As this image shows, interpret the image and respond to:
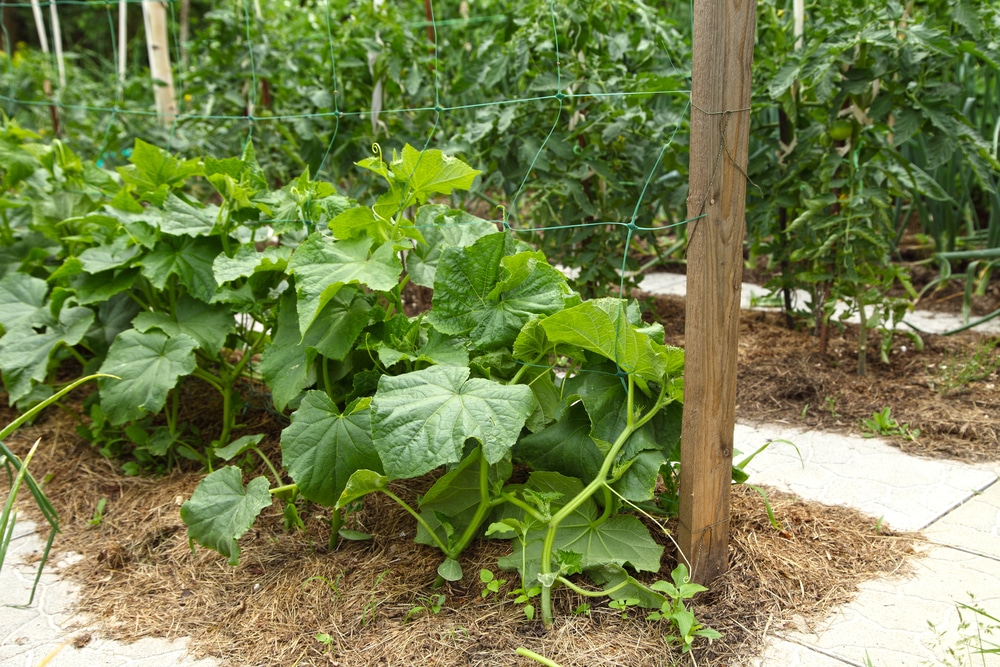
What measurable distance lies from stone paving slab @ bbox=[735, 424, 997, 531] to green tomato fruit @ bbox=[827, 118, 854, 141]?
3.53 ft

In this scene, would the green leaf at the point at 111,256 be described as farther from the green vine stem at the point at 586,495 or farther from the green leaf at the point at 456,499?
the green vine stem at the point at 586,495

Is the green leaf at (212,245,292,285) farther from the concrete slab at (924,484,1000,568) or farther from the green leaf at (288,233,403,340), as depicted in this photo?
the concrete slab at (924,484,1000,568)

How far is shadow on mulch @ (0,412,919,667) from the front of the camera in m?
1.69

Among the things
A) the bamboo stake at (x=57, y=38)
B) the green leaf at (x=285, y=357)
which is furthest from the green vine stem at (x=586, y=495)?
the bamboo stake at (x=57, y=38)

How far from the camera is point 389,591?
1880 millimetres

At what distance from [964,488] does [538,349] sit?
Result: 1.42 meters

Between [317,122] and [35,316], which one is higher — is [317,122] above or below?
above

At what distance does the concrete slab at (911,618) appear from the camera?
5.45ft

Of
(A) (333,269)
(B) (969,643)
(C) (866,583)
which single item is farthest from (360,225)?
(B) (969,643)

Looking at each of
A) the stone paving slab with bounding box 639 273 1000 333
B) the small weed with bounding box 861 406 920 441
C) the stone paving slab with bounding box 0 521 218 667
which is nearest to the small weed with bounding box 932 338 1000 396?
the small weed with bounding box 861 406 920 441

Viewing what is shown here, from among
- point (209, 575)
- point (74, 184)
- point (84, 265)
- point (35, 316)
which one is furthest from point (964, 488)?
point (74, 184)

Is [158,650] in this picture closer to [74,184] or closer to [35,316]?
[35,316]

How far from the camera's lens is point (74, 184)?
286 cm

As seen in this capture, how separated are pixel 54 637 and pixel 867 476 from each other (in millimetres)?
2228
